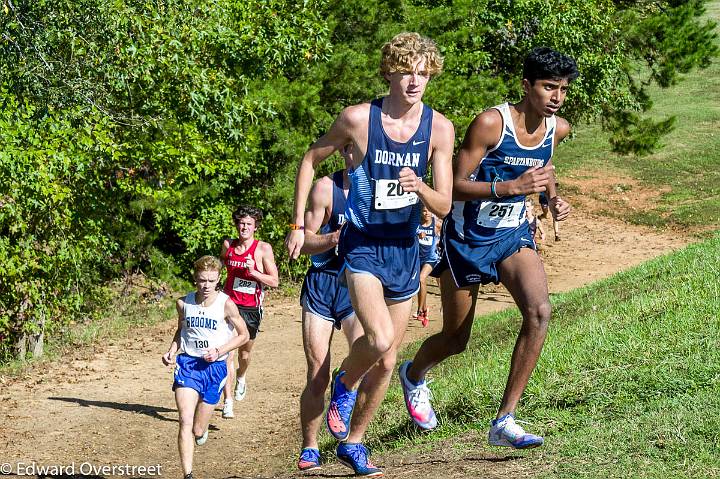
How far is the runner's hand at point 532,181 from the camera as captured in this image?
5.95 meters

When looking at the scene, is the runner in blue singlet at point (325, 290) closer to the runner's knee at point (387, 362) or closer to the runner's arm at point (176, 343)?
the runner's knee at point (387, 362)

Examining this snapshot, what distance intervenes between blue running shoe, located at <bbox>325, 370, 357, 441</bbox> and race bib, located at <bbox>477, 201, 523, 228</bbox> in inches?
49.7

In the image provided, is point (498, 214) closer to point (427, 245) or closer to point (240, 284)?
point (240, 284)

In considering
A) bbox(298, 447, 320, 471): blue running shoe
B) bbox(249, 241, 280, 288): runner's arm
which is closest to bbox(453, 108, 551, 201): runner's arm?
bbox(298, 447, 320, 471): blue running shoe

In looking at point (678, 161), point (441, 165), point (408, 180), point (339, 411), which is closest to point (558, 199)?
point (441, 165)

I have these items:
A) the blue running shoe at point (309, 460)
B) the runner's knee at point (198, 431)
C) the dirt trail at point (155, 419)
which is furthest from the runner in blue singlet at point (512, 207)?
the runner's knee at point (198, 431)

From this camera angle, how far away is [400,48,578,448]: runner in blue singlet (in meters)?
6.18

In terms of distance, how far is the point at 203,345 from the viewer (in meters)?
7.89

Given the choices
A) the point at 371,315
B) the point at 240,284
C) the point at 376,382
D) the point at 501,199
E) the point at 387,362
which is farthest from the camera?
the point at 240,284

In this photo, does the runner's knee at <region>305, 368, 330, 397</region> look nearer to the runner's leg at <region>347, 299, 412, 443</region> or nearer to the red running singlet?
the runner's leg at <region>347, 299, 412, 443</region>

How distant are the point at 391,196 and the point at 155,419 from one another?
548 centimetres

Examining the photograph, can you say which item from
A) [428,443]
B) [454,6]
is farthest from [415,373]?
[454,6]

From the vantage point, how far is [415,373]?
23.6ft

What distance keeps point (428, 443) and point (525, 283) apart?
5.06ft
